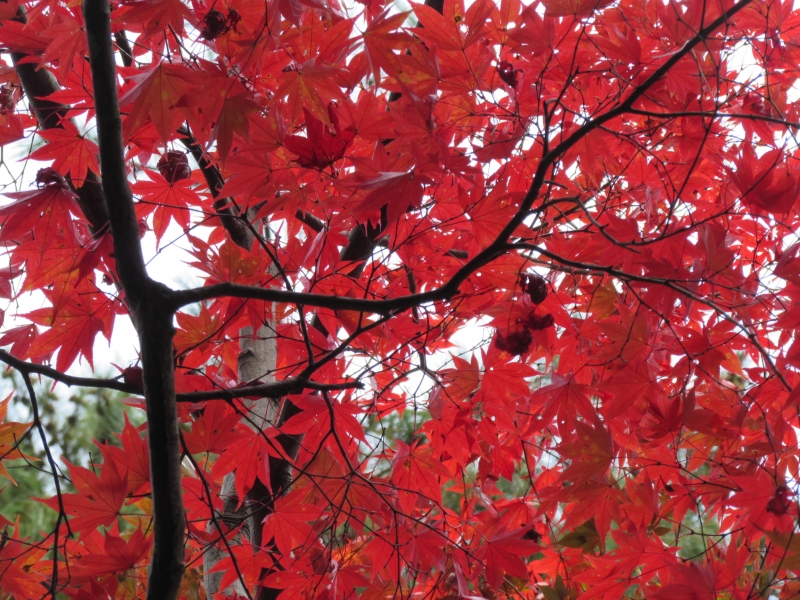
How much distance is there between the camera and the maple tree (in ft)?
3.40

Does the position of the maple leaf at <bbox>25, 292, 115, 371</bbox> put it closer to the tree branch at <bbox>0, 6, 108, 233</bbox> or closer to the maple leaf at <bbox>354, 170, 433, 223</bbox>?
the tree branch at <bbox>0, 6, 108, 233</bbox>

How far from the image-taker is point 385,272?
1.44 metres

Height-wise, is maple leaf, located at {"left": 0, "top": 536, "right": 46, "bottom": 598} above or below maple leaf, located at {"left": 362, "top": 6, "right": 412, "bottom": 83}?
below

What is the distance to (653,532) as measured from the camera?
160cm

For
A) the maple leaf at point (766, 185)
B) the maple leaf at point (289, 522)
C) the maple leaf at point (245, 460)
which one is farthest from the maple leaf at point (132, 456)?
the maple leaf at point (766, 185)

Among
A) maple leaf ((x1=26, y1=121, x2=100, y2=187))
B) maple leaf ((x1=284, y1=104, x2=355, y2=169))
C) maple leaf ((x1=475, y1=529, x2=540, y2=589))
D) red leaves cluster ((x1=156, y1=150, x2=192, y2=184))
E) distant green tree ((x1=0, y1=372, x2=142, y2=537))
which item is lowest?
maple leaf ((x1=475, y1=529, x2=540, y2=589))

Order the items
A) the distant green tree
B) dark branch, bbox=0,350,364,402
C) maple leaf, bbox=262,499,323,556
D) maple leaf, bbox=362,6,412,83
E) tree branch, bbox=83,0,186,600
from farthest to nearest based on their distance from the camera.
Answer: the distant green tree → maple leaf, bbox=262,499,323,556 → maple leaf, bbox=362,6,412,83 → dark branch, bbox=0,350,364,402 → tree branch, bbox=83,0,186,600

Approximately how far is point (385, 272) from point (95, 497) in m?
0.77

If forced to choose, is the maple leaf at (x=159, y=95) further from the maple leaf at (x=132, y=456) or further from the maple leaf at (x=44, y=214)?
the maple leaf at (x=132, y=456)

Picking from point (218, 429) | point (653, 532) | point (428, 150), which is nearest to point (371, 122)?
point (428, 150)

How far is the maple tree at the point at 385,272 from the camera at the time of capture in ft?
3.40

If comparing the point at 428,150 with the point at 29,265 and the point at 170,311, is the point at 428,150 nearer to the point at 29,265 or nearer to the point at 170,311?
the point at 170,311

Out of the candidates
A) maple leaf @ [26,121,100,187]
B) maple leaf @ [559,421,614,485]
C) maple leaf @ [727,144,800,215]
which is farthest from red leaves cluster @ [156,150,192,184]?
maple leaf @ [727,144,800,215]

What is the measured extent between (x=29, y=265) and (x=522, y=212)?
1212mm
